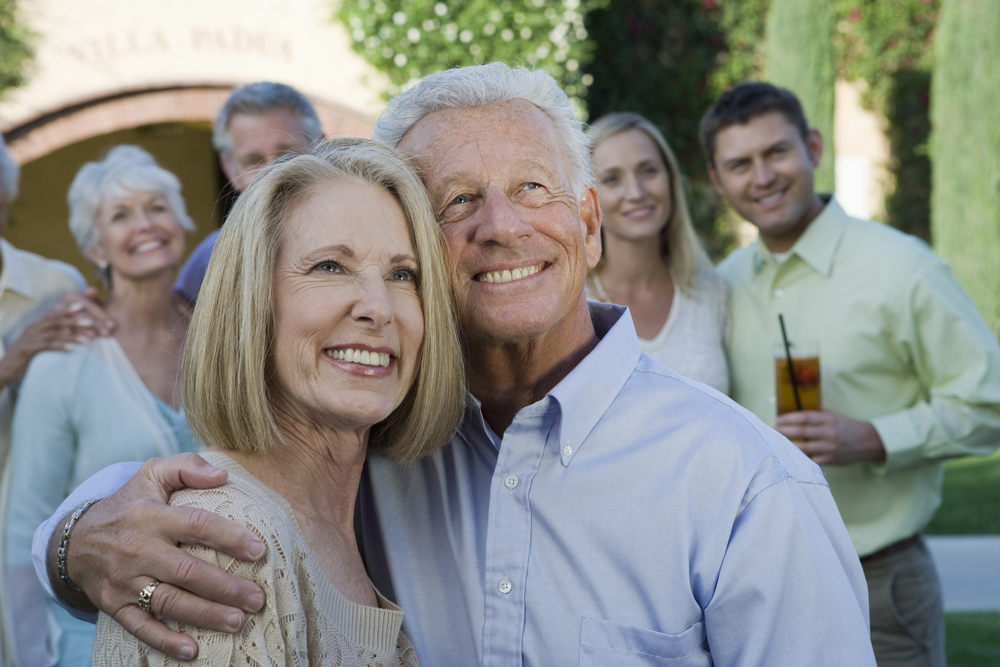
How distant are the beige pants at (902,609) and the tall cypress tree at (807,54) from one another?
8.15 metres

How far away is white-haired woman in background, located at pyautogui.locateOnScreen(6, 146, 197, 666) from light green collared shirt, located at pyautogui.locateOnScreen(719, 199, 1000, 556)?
82.8 inches

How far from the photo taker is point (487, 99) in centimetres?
186

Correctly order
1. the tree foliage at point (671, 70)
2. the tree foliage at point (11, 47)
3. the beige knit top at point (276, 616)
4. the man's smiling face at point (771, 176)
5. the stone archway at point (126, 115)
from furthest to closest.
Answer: the tree foliage at point (671, 70)
the stone archway at point (126, 115)
the tree foliage at point (11, 47)
the man's smiling face at point (771, 176)
the beige knit top at point (276, 616)

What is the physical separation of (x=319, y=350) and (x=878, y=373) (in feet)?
7.17

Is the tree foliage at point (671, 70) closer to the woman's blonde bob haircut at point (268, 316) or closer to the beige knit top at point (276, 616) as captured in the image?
the woman's blonde bob haircut at point (268, 316)

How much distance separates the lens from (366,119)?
782 centimetres

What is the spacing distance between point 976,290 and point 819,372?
946 centimetres

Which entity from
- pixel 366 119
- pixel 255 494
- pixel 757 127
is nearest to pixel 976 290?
pixel 366 119

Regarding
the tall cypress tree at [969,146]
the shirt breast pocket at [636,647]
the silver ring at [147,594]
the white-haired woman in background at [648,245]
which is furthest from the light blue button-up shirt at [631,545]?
the tall cypress tree at [969,146]

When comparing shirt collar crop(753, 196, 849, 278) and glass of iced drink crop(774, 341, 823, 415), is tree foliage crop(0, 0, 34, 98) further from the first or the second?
glass of iced drink crop(774, 341, 823, 415)

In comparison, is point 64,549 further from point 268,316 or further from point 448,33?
point 448,33

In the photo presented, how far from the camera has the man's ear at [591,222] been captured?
2.06 metres

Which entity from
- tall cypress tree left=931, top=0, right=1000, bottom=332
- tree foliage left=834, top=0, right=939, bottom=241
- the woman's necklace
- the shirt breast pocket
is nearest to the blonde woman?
the shirt breast pocket

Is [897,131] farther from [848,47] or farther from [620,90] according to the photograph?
[620,90]
